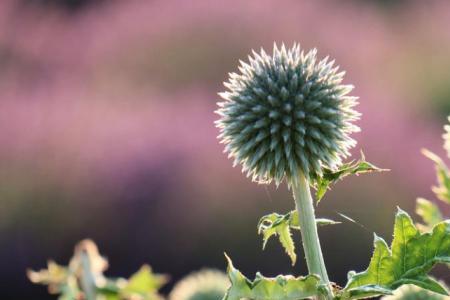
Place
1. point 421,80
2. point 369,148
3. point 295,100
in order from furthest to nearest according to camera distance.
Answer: point 421,80 → point 369,148 → point 295,100

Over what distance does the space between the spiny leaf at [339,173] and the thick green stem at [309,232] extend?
1.2 inches

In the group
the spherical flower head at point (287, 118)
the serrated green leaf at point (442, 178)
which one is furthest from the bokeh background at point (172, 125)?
the spherical flower head at point (287, 118)

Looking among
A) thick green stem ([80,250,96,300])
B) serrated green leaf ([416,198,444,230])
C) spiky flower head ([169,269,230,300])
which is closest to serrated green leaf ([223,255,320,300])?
serrated green leaf ([416,198,444,230])

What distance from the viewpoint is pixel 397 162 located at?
7652 mm

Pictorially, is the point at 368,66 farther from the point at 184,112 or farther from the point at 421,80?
the point at 184,112

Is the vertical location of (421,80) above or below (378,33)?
below

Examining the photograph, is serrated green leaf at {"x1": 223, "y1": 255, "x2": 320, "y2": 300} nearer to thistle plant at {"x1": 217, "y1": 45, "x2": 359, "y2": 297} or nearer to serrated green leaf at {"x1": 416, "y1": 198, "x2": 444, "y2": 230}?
thistle plant at {"x1": 217, "y1": 45, "x2": 359, "y2": 297}

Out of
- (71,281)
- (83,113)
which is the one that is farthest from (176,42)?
(71,281)

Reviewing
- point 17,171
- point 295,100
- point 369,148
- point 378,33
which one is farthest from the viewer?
point 378,33

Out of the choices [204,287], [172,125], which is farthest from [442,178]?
[172,125]

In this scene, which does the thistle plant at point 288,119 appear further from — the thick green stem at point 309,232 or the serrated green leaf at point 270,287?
the serrated green leaf at point 270,287

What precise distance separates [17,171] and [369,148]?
13.7 ft

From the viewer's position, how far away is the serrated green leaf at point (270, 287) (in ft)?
3.95

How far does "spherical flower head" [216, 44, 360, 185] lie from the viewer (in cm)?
154
